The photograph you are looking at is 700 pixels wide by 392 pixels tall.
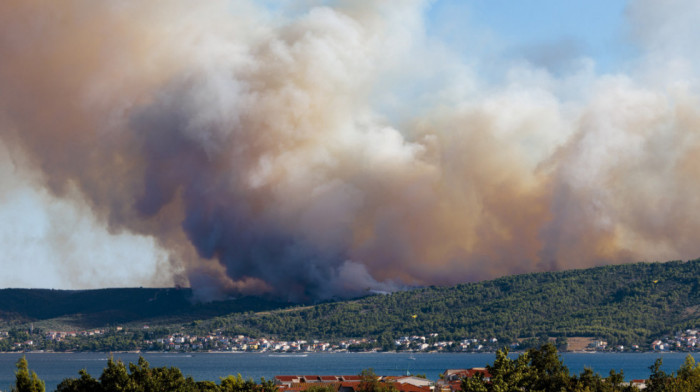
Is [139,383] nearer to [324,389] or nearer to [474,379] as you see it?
[474,379]

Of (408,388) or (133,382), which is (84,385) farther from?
(408,388)

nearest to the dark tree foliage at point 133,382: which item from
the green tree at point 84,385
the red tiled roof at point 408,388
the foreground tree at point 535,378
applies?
the green tree at point 84,385

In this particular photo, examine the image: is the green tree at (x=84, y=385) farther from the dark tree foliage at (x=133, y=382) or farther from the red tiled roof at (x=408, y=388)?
the red tiled roof at (x=408, y=388)

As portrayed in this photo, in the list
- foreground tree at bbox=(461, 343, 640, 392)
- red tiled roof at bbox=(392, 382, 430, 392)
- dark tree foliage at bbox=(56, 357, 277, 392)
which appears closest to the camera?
foreground tree at bbox=(461, 343, 640, 392)

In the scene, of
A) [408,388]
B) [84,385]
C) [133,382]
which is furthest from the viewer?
[408,388]

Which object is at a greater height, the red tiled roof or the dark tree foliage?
the dark tree foliage

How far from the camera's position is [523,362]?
70.8 metres

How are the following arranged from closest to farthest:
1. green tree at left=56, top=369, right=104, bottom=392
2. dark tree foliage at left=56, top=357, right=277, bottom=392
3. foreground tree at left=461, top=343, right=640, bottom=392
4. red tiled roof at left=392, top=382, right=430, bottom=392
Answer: foreground tree at left=461, top=343, right=640, bottom=392
dark tree foliage at left=56, top=357, right=277, bottom=392
green tree at left=56, top=369, right=104, bottom=392
red tiled roof at left=392, top=382, right=430, bottom=392

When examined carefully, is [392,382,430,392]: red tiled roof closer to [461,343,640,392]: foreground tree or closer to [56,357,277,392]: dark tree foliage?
[461,343,640,392]: foreground tree

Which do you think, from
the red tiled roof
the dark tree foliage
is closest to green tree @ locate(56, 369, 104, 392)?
the dark tree foliage

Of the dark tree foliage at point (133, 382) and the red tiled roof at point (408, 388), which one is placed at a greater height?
the dark tree foliage at point (133, 382)

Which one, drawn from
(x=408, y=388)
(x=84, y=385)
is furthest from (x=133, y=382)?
(x=408, y=388)

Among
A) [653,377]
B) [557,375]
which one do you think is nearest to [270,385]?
[557,375]

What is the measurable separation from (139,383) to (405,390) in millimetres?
56574
